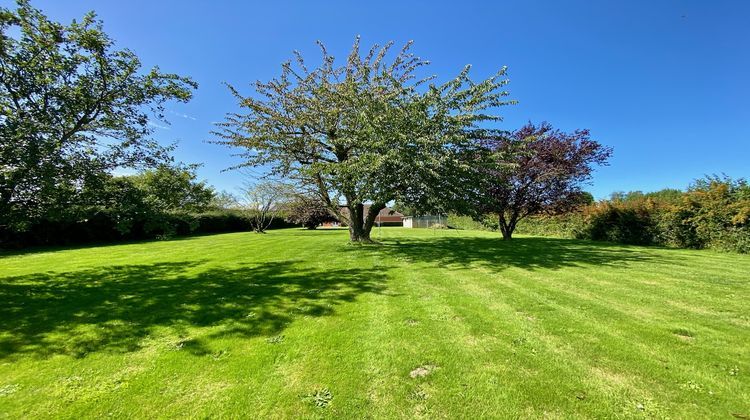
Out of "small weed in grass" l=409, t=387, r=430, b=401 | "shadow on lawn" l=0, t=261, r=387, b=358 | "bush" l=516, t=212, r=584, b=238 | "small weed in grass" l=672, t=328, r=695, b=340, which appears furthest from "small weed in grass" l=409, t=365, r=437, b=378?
"bush" l=516, t=212, r=584, b=238

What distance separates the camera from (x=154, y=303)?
5.91 m

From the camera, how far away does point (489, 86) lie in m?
11.4

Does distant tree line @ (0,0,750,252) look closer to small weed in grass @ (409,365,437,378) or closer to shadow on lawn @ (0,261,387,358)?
shadow on lawn @ (0,261,387,358)

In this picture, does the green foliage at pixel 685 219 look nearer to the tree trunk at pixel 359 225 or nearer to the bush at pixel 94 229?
the tree trunk at pixel 359 225

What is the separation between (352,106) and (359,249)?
18.9ft

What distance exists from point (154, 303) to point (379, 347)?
Result: 446cm

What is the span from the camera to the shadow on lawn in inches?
171

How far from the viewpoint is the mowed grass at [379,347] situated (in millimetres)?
2883

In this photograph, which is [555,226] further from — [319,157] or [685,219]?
[319,157]

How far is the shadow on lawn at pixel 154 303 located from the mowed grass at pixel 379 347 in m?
0.04

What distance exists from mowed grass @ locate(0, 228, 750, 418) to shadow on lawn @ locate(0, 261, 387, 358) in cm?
4

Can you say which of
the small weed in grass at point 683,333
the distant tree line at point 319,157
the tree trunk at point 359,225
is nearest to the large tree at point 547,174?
the distant tree line at point 319,157

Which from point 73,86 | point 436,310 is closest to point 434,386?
point 436,310

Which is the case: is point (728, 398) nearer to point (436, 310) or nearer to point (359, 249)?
point (436, 310)
